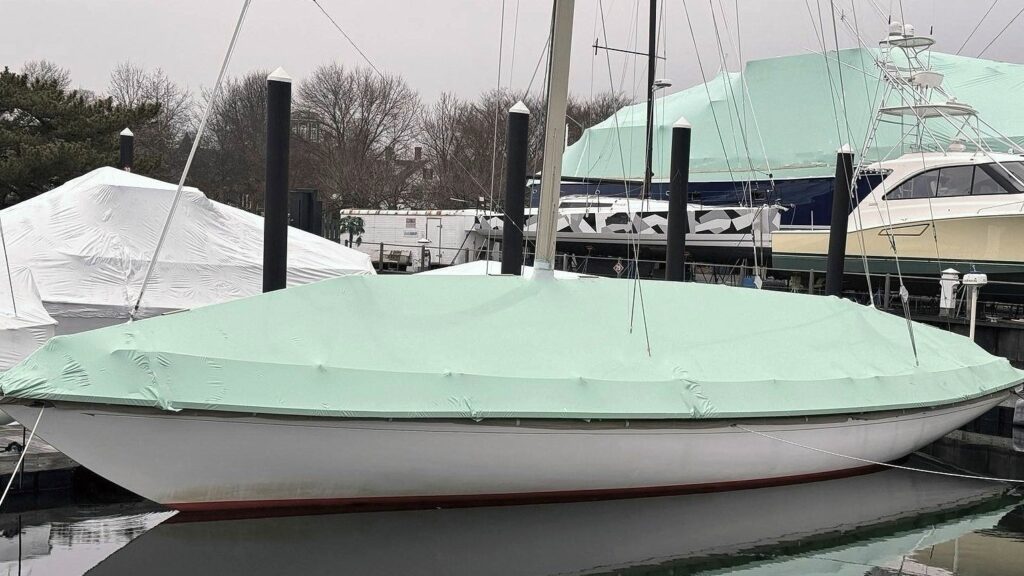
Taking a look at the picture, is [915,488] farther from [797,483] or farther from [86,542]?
[86,542]

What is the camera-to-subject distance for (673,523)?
896 cm

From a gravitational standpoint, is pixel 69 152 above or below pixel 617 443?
above

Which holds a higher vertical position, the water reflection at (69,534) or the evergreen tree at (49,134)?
the evergreen tree at (49,134)

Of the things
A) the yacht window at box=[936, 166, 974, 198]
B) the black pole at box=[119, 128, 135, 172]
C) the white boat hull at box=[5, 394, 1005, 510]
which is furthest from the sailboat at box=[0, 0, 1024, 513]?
the black pole at box=[119, 128, 135, 172]

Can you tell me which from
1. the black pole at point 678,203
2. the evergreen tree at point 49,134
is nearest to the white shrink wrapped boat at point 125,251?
the black pole at point 678,203

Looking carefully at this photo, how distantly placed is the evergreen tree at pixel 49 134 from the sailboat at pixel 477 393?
68.8 feet

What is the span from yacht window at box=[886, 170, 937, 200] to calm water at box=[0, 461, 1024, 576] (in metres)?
8.86

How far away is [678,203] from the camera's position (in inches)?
556

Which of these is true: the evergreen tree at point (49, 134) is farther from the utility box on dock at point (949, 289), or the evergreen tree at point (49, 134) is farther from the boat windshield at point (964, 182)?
the utility box on dock at point (949, 289)

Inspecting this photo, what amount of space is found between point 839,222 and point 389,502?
9097 millimetres

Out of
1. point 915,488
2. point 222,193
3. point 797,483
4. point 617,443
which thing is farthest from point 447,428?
point 222,193

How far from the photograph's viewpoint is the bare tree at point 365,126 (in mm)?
52875

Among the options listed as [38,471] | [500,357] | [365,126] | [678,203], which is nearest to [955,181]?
[678,203]

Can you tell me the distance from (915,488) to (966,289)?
5.88m
